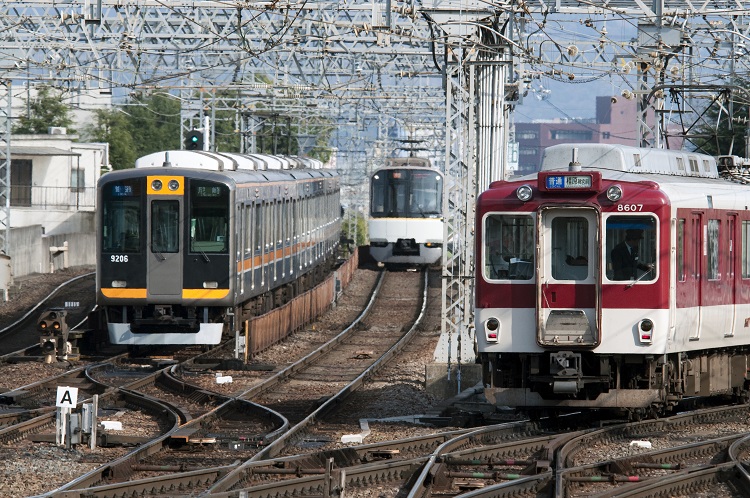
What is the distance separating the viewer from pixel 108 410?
1417cm

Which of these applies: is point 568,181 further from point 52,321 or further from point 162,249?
point 52,321

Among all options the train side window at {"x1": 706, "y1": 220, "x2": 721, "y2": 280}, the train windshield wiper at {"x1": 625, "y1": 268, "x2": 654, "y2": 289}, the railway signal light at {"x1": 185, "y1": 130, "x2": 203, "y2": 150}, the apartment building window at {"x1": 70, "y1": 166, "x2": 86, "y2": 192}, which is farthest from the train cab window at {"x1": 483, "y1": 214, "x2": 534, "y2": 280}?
the apartment building window at {"x1": 70, "y1": 166, "x2": 86, "y2": 192}

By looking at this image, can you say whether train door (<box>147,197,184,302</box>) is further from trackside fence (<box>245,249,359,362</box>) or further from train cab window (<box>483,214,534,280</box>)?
train cab window (<box>483,214,534,280</box>)

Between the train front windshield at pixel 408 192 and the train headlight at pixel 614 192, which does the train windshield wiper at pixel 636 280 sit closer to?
the train headlight at pixel 614 192

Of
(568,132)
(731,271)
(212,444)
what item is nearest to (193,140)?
(731,271)

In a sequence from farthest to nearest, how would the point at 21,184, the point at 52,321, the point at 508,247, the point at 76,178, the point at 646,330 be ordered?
the point at 76,178, the point at 21,184, the point at 52,321, the point at 508,247, the point at 646,330

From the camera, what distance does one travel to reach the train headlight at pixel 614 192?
40.6 feet

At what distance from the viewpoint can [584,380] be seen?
1244 cm

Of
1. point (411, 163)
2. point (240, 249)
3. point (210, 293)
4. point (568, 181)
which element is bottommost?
point (210, 293)

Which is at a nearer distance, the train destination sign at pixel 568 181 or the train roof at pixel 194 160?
the train destination sign at pixel 568 181

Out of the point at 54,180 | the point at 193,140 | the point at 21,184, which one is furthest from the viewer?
the point at 54,180

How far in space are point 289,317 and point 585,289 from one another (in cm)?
1130

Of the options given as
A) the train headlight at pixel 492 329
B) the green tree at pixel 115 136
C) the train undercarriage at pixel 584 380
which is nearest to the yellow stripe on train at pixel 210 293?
the train undercarriage at pixel 584 380

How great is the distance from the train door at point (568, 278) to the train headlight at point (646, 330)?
0.40 metres
